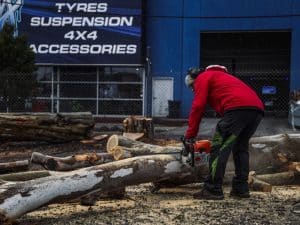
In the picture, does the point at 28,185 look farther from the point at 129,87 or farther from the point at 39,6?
the point at 39,6

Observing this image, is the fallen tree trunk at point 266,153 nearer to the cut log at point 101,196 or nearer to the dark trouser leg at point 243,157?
the dark trouser leg at point 243,157

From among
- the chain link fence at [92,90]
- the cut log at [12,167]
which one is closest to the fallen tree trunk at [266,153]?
the cut log at [12,167]

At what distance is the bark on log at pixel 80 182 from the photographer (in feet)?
19.0

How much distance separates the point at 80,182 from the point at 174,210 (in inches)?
46.6

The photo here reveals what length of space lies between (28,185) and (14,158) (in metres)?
6.31

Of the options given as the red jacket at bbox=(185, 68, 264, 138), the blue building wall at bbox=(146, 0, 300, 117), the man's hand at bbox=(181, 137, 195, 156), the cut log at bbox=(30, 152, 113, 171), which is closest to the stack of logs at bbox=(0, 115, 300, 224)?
the cut log at bbox=(30, 152, 113, 171)

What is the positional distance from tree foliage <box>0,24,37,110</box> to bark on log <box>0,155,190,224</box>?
15.6m

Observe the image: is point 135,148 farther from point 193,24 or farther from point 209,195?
point 193,24

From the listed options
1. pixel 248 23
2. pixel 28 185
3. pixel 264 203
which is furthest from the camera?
pixel 248 23

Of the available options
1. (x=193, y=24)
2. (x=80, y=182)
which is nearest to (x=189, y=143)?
(x=80, y=182)

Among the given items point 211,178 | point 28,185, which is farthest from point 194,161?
point 28,185

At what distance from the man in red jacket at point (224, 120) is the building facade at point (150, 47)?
20881 mm

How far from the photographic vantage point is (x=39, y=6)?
30375 millimetres

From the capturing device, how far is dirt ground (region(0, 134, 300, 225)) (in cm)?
628
